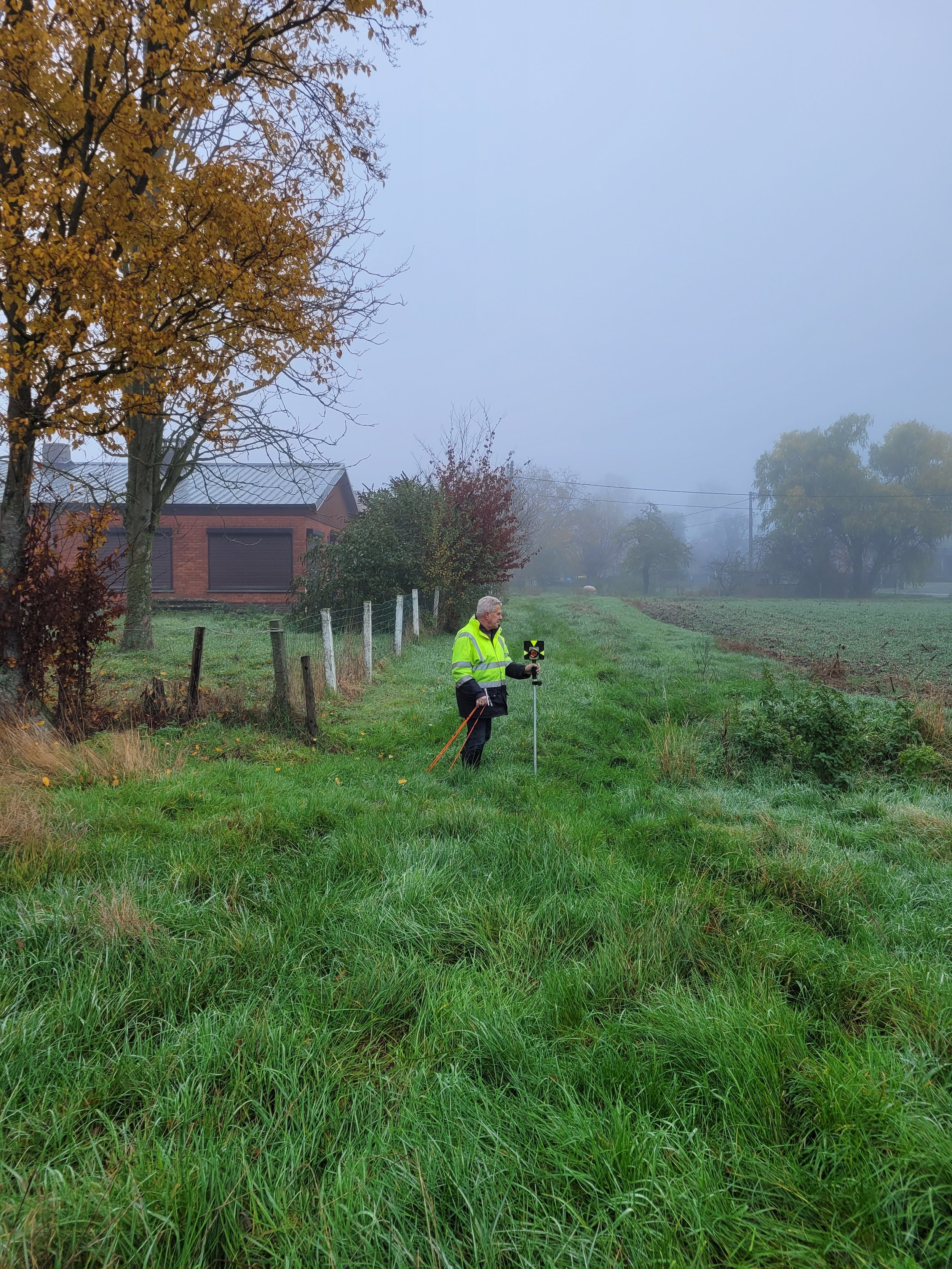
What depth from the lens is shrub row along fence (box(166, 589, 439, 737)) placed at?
7.66 metres

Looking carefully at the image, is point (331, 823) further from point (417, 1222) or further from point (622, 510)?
point (622, 510)

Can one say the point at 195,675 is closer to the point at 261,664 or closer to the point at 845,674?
the point at 261,664

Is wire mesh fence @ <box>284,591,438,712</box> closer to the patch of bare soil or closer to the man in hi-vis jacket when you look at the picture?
the man in hi-vis jacket

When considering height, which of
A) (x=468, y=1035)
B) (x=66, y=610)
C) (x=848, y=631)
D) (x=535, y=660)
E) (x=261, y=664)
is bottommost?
(x=468, y=1035)

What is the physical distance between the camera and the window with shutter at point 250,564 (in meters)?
29.6

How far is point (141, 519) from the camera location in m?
13.9

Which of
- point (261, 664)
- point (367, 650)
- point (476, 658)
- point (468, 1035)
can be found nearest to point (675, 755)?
point (476, 658)

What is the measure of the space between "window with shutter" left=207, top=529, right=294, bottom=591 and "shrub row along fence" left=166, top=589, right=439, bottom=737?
9.42 m

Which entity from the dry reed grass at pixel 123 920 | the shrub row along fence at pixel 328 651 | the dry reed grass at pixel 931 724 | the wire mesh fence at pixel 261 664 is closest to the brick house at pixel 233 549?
the wire mesh fence at pixel 261 664

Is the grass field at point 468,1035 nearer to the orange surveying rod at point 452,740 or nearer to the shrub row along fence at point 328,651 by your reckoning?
the orange surveying rod at point 452,740

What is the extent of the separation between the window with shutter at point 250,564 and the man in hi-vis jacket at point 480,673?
2436 centimetres

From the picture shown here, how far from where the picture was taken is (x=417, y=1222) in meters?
1.80

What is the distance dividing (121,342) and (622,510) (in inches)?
4803

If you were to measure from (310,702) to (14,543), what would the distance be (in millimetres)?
3246
